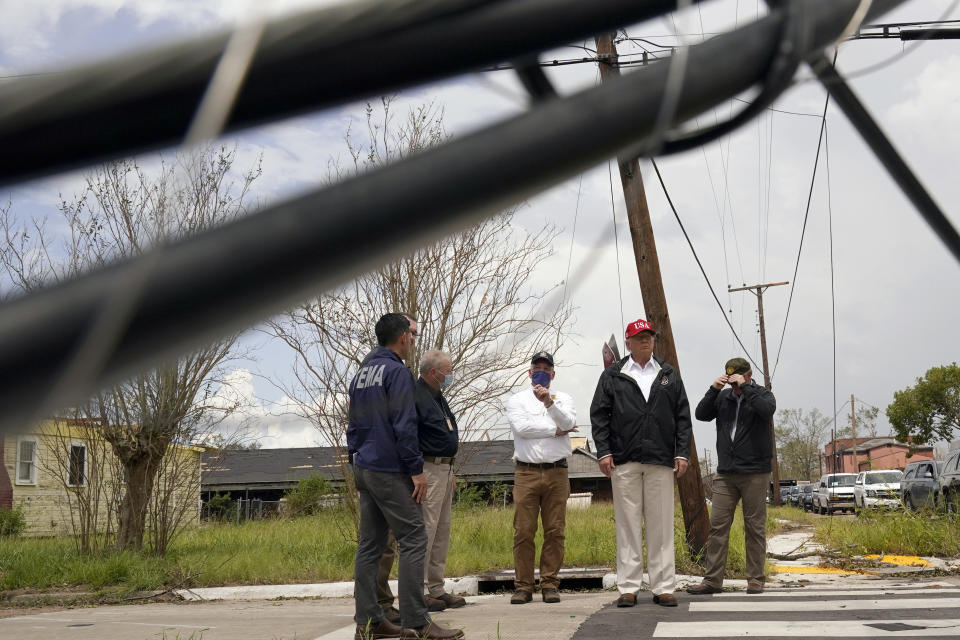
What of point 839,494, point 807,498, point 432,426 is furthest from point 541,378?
point 807,498

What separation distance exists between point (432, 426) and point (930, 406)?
44149 millimetres

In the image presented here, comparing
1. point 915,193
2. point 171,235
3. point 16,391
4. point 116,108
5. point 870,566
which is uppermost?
point 915,193

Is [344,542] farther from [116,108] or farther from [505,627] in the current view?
[116,108]

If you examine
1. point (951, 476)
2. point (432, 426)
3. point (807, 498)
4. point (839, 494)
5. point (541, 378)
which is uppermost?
point (541, 378)

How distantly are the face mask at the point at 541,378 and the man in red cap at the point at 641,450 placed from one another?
1.49 feet

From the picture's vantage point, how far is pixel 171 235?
971 millimetres

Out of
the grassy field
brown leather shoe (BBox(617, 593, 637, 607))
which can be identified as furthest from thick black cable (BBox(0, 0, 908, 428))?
the grassy field

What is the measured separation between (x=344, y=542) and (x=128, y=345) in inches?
354

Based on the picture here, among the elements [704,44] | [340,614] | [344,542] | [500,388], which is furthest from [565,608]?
[704,44]

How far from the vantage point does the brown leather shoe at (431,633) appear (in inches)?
190

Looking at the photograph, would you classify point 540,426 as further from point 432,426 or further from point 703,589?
point 703,589

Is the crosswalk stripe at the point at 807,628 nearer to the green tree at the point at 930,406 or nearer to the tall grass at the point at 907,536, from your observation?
the tall grass at the point at 907,536

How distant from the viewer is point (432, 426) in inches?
237

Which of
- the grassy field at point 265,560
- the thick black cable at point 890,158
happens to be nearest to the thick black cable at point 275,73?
the thick black cable at point 890,158
